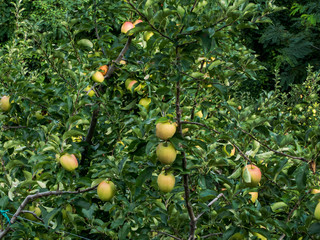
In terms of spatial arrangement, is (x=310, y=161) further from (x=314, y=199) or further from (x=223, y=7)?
(x=223, y=7)

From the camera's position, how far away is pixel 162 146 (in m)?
1.08

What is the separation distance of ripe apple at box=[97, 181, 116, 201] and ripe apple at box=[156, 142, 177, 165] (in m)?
0.33

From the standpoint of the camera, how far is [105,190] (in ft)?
4.31

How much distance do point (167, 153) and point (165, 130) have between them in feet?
0.23

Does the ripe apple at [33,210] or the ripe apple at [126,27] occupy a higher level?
the ripe apple at [126,27]

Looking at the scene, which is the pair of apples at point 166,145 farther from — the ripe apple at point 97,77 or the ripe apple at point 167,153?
the ripe apple at point 97,77

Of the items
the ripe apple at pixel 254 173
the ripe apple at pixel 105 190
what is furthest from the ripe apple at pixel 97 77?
the ripe apple at pixel 254 173

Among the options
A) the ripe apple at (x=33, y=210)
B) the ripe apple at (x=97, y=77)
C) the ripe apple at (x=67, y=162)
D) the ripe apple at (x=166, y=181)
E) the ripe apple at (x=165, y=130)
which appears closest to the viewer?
the ripe apple at (x=165, y=130)

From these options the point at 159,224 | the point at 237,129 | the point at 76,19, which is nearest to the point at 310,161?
the point at 237,129

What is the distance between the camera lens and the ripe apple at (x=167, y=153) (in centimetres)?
107

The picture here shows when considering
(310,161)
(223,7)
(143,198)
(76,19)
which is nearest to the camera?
(223,7)

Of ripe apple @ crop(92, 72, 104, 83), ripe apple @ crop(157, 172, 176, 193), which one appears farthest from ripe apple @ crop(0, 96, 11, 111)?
ripe apple @ crop(157, 172, 176, 193)

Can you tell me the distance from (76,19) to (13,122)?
0.68 m

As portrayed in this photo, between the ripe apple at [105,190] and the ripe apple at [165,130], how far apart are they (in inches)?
14.3
